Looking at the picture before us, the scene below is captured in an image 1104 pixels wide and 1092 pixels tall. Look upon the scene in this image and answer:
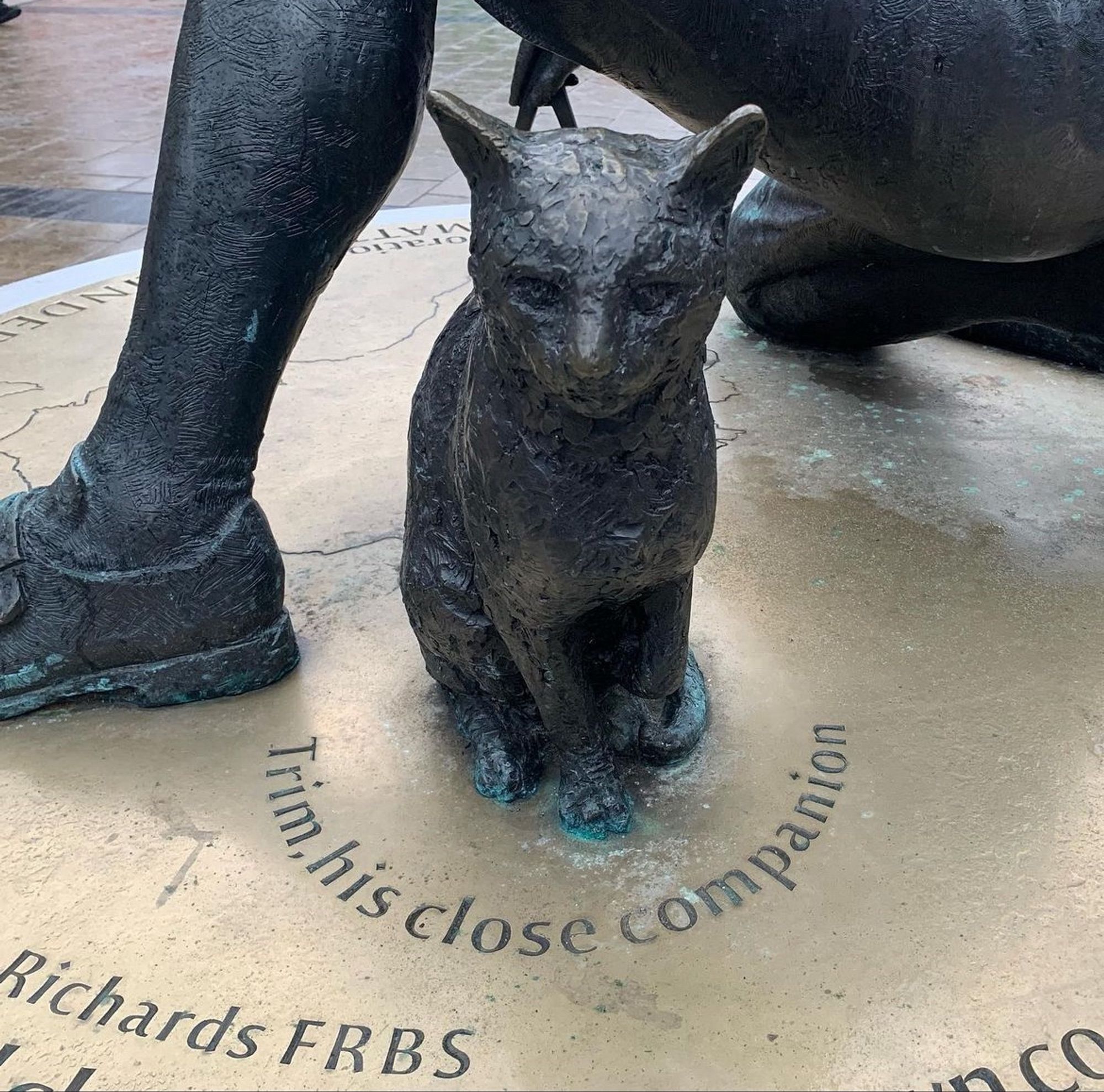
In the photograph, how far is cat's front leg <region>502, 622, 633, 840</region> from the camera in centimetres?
151

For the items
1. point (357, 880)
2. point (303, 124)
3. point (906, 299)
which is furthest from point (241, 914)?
point (906, 299)

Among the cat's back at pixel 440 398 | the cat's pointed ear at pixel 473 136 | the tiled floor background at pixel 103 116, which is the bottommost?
the tiled floor background at pixel 103 116

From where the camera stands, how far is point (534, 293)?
1149 mm

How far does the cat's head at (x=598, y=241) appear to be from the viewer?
1.11 metres

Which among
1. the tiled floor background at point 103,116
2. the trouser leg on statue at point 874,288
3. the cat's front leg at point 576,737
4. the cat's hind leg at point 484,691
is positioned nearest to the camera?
the cat's front leg at point 576,737

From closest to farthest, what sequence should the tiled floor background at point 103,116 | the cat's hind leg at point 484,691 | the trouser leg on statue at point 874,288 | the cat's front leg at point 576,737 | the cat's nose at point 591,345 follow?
the cat's nose at point 591,345, the cat's front leg at point 576,737, the cat's hind leg at point 484,691, the trouser leg on statue at point 874,288, the tiled floor background at point 103,116

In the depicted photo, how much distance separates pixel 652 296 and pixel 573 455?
23 centimetres

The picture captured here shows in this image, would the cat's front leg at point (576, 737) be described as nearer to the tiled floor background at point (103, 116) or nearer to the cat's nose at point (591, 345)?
the cat's nose at point (591, 345)

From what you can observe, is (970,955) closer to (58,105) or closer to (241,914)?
(241,914)

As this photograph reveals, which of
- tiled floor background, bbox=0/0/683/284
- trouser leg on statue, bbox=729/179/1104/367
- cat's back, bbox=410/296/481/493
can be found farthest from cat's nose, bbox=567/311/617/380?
tiled floor background, bbox=0/0/683/284

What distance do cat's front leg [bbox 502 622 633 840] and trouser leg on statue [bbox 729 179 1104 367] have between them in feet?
5.04

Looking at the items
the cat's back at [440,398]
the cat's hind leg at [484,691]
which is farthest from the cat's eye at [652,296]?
the cat's hind leg at [484,691]

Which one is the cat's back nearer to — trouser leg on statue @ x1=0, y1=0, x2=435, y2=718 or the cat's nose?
trouser leg on statue @ x1=0, y1=0, x2=435, y2=718

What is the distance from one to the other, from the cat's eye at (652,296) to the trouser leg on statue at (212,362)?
0.71m
